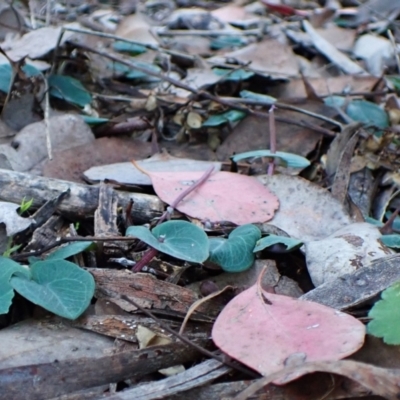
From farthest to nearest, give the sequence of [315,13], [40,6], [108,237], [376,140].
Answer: [315,13]
[40,6]
[376,140]
[108,237]

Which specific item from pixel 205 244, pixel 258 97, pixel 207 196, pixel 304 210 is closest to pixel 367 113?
pixel 258 97

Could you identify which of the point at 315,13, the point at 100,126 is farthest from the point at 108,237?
the point at 315,13

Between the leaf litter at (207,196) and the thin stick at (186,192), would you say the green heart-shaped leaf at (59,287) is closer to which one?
the leaf litter at (207,196)

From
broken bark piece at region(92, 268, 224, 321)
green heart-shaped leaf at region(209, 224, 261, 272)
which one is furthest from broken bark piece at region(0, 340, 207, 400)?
green heart-shaped leaf at region(209, 224, 261, 272)

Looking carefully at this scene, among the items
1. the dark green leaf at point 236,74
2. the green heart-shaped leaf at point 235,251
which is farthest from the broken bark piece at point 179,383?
the dark green leaf at point 236,74

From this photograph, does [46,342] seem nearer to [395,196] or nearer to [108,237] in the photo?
[108,237]

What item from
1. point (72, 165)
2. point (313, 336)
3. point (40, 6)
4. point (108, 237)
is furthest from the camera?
point (40, 6)
